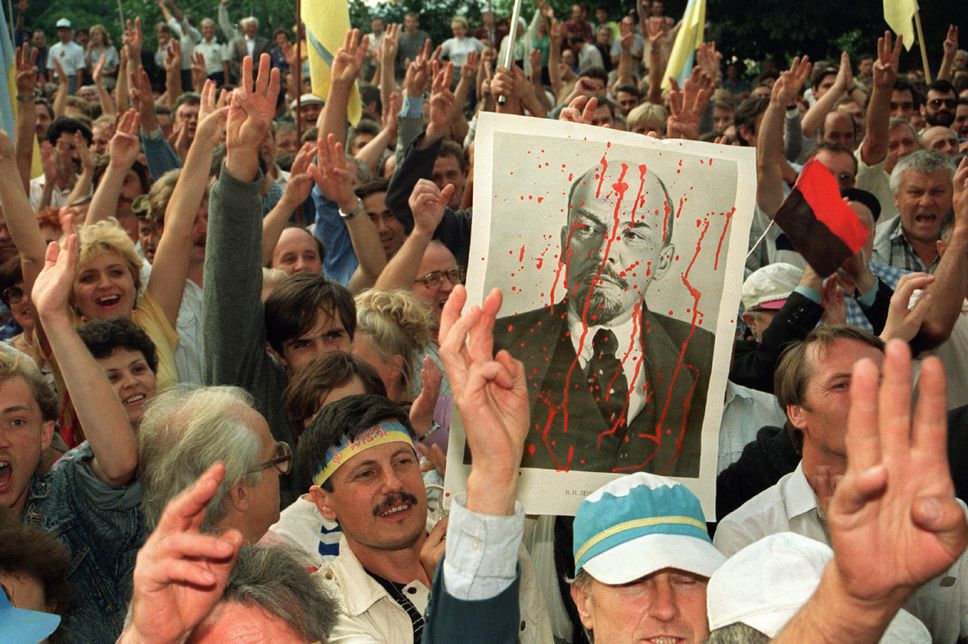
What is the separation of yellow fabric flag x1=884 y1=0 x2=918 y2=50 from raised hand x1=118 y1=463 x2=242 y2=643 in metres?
7.49

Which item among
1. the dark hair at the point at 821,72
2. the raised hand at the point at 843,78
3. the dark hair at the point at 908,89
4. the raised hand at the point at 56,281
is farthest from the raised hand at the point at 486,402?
the dark hair at the point at 821,72

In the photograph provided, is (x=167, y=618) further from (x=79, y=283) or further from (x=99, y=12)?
(x=99, y=12)

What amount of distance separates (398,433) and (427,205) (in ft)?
5.69

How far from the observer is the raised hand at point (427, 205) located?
16.2ft

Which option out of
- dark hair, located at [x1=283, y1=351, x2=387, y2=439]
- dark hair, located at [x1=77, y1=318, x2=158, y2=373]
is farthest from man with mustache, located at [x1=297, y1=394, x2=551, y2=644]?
dark hair, located at [x1=77, y1=318, x2=158, y2=373]

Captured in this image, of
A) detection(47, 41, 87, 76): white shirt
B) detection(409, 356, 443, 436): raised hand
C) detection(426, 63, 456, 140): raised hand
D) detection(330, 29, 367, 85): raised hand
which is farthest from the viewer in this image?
detection(47, 41, 87, 76): white shirt

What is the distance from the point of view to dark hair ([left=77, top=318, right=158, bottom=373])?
12.9ft

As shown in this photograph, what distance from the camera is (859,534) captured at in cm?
164

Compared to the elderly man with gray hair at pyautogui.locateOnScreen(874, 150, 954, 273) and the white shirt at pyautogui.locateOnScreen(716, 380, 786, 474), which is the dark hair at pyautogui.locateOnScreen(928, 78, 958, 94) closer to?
the elderly man with gray hair at pyautogui.locateOnScreen(874, 150, 954, 273)

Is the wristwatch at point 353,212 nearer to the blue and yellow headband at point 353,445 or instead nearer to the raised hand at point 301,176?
the raised hand at point 301,176

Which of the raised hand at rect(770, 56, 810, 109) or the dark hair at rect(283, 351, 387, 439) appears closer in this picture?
the dark hair at rect(283, 351, 387, 439)

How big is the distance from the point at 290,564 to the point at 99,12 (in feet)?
95.1

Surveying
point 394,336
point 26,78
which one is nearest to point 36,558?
point 394,336

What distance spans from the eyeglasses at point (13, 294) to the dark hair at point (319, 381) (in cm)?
153
